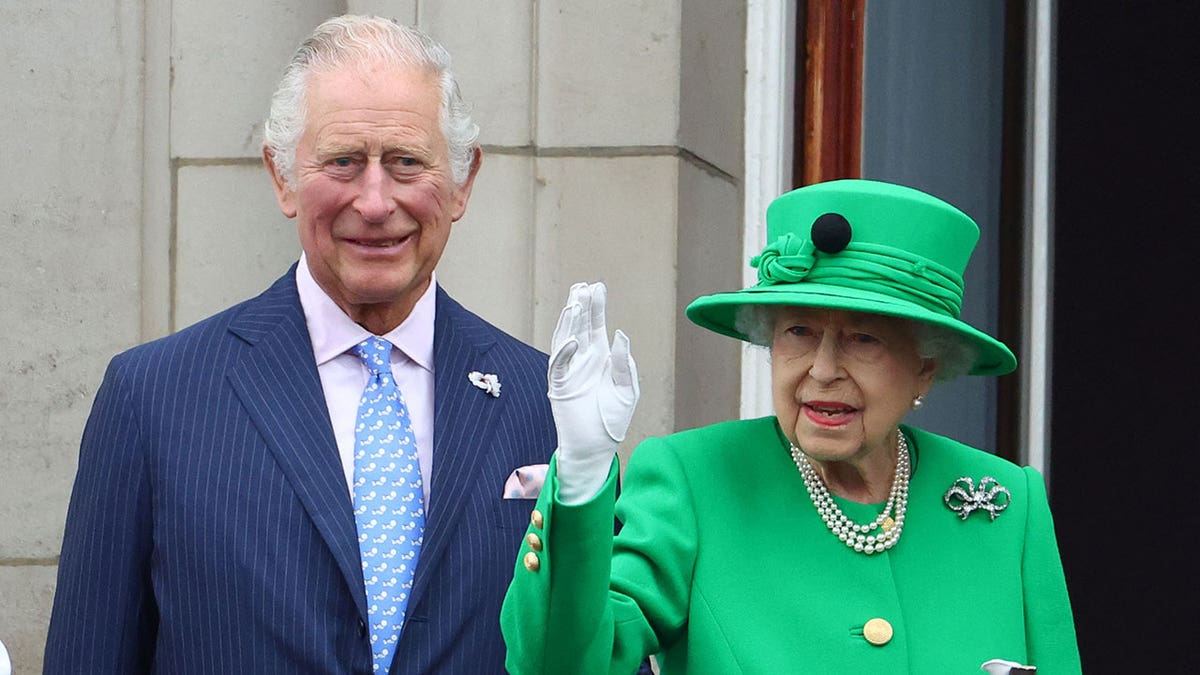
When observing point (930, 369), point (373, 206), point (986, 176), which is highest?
point (986, 176)

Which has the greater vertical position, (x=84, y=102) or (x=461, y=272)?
(x=84, y=102)

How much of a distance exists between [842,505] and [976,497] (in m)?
0.21

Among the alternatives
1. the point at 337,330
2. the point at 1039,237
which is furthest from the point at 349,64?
the point at 1039,237

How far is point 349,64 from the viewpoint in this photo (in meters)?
2.61

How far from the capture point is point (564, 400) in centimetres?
211

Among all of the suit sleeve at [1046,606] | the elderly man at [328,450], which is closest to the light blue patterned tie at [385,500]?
the elderly man at [328,450]

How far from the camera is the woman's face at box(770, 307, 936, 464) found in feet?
8.34

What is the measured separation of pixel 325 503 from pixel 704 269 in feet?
6.20

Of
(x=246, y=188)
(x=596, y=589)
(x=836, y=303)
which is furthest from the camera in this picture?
(x=246, y=188)

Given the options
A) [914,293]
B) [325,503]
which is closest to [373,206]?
[325,503]

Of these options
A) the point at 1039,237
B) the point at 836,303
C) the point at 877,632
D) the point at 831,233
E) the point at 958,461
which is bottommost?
the point at 877,632

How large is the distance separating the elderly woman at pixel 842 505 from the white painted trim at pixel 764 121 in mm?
1680

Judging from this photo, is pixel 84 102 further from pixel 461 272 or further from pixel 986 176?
pixel 986 176

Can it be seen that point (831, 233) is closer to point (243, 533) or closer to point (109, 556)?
point (243, 533)
